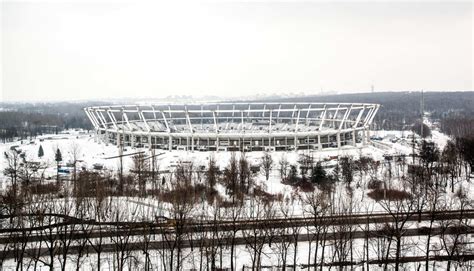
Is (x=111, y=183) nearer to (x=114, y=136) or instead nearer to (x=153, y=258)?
(x=153, y=258)

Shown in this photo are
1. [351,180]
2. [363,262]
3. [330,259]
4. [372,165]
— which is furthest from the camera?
[372,165]

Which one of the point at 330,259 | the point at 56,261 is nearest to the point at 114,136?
the point at 56,261

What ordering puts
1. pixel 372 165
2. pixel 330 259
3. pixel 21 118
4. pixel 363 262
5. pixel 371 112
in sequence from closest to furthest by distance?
pixel 363 262, pixel 330 259, pixel 372 165, pixel 371 112, pixel 21 118

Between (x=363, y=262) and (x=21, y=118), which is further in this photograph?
(x=21, y=118)

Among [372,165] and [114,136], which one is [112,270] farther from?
[114,136]

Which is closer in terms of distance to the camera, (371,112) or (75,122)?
(371,112)

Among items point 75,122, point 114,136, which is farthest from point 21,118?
point 114,136

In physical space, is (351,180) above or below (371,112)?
below

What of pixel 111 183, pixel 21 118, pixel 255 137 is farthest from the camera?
pixel 21 118

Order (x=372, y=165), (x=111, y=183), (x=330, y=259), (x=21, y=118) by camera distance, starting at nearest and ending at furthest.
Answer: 1. (x=330, y=259)
2. (x=111, y=183)
3. (x=372, y=165)
4. (x=21, y=118)
